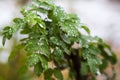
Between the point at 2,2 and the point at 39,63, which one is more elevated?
the point at 2,2

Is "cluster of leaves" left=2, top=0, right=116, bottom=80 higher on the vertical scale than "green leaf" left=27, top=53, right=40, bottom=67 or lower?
higher

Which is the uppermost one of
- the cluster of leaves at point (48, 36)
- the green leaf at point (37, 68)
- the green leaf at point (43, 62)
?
the cluster of leaves at point (48, 36)

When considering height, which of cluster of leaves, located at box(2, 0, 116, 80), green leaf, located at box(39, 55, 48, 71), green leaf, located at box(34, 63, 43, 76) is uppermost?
cluster of leaves, located at box(2, 0, 116, 80)

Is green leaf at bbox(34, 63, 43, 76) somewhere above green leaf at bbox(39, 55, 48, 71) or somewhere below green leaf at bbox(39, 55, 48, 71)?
below

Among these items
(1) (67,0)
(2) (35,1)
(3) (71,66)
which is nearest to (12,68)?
(3) (71,66)

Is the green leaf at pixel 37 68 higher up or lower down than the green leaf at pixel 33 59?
lower down

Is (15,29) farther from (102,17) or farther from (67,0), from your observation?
(67,0)

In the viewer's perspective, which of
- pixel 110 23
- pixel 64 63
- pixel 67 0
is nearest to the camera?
pixel 64 63

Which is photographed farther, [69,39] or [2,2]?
[2,2]
